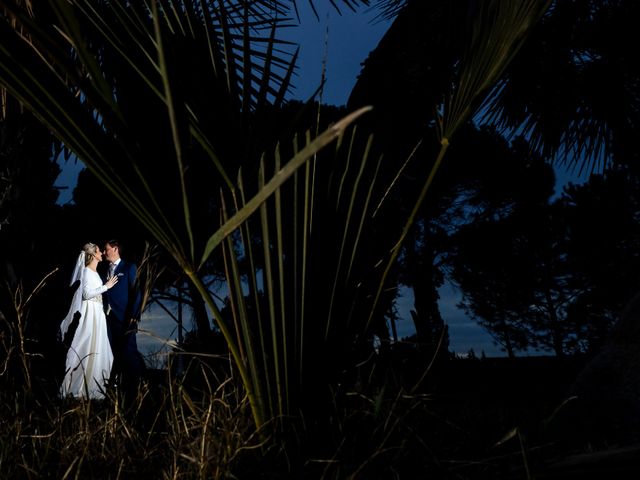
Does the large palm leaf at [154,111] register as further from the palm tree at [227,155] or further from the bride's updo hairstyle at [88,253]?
the bride's updo hairstyle at [88,253]

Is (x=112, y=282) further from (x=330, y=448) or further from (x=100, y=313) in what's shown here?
(x=330, y=448)

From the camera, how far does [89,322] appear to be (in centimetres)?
564

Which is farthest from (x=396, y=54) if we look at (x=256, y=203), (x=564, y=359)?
(x=564, y=359)

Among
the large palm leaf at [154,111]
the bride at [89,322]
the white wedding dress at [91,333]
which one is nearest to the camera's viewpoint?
the large palm leaf at [154,111]

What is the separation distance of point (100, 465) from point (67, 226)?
10.2 meters

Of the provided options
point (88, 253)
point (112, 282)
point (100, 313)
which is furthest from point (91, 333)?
point (88, 253)

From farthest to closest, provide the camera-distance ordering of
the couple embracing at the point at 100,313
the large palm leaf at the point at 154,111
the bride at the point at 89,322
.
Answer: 1. the bride at the point at 89,322
2. the couple embracing at the point at 100,313
3. the large palm leaf at the point at 154,111

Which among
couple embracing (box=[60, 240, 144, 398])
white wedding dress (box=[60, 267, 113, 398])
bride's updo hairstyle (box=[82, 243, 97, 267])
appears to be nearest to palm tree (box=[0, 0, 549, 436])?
couple embracing (box=[60, 240, 144, 398])

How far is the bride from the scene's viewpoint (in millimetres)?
5234

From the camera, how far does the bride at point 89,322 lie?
523 cm

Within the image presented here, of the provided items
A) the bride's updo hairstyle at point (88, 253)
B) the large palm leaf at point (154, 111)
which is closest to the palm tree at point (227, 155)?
the large palm leaf at point (154, 111)

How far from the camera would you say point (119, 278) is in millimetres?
5422

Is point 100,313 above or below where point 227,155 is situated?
above

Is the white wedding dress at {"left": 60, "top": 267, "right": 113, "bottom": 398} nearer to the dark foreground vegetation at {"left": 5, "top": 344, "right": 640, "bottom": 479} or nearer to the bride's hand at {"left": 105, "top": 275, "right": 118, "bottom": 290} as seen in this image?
the bride's hand at {"left": 105, "top": 275, "right": 118, "bottom": 290}
